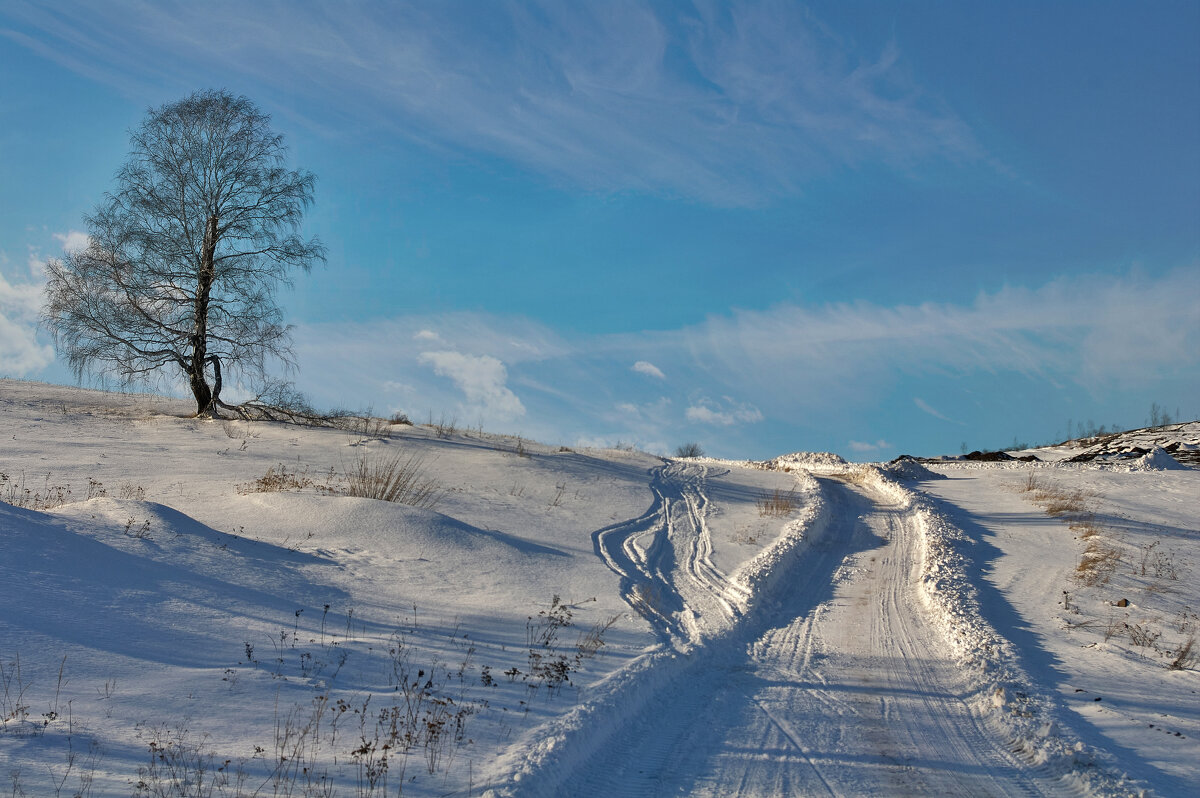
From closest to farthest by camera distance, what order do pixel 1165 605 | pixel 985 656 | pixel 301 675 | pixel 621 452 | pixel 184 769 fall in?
pixel 184 769 → pixel 301 675 → pixel 985 656 → pixel 1165 605 → pixel 621 452

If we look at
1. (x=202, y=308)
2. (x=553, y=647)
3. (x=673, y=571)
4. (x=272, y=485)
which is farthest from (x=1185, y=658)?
(x=202, y=308)

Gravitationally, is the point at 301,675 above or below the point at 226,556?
below

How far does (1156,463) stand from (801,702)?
24.1 metres

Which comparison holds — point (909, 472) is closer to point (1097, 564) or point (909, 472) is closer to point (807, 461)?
point (807, 461)

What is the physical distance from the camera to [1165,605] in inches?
377

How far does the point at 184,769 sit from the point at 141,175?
22106 millimetres

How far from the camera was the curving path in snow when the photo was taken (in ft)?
15.9

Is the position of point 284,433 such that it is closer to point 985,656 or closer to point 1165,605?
point 985,656

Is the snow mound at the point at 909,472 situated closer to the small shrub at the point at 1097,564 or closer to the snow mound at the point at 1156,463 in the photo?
the snow mound at the point at 1156,463

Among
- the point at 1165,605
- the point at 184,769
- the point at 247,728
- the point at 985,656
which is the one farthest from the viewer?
the point at 1165,605

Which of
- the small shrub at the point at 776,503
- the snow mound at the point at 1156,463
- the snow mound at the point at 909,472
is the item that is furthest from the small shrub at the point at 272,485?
the snow mound at the point at 1156,463

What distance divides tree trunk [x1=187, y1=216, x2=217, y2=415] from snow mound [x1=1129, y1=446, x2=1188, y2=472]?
28.7 m

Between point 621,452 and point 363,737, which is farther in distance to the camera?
point 621,452

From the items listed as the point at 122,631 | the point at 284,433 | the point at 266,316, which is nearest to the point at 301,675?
the point at 122,631
